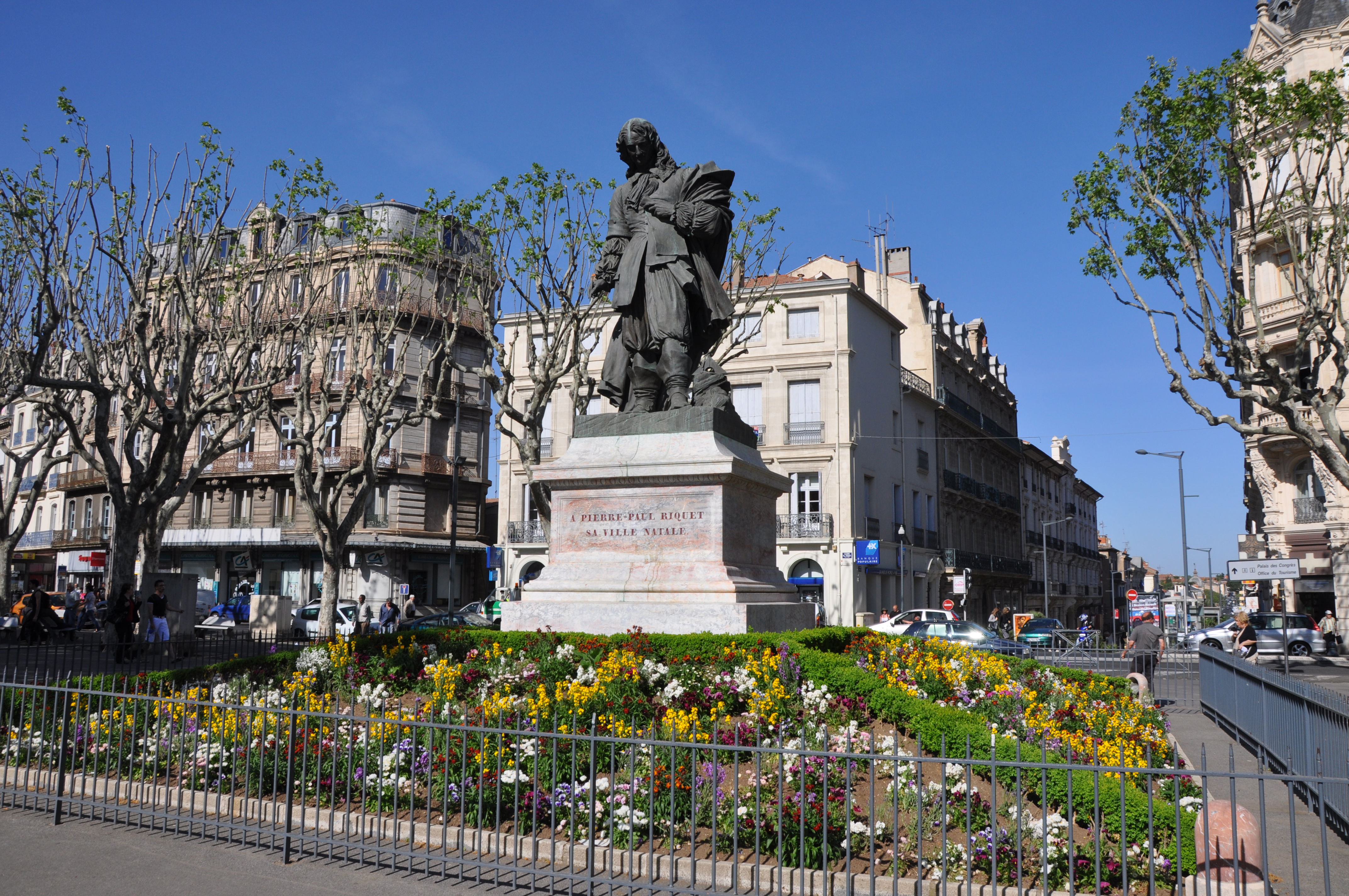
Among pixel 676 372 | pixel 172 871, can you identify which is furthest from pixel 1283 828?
pixel 172 871

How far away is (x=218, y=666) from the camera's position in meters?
9.63

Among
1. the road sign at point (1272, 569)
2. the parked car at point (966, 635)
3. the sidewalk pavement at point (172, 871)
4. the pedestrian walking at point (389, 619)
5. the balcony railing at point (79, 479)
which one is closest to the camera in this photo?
the sidewalk pavement at point (172, 871)

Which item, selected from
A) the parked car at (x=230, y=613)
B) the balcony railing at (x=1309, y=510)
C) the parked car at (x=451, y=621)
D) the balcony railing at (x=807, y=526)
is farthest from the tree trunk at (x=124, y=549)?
the balcony railing at (x=1309, y=510)

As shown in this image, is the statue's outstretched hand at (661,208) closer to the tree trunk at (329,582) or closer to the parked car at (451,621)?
the tree trunk at (329,582)

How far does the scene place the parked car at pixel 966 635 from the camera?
72.7 feet

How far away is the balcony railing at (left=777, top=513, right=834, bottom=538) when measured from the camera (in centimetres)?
3866

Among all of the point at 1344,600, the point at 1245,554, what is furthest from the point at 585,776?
the point at 1245,554

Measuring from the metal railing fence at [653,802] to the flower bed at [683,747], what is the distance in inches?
1.0

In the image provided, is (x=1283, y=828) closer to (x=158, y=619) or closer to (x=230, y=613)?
(x=158, y=619)

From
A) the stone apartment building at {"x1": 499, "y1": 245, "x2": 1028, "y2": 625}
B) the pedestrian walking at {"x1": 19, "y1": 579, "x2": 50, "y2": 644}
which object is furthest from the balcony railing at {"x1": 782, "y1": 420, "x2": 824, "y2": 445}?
the pedestrian walking at {"x1": 19, "y1": 579, "x2": 50, "y2": 644}

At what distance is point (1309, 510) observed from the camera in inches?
1348

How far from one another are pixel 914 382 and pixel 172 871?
1735 inches

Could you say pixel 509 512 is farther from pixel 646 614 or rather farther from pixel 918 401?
pixel 646 614

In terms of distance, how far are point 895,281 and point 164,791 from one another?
1788 inches
